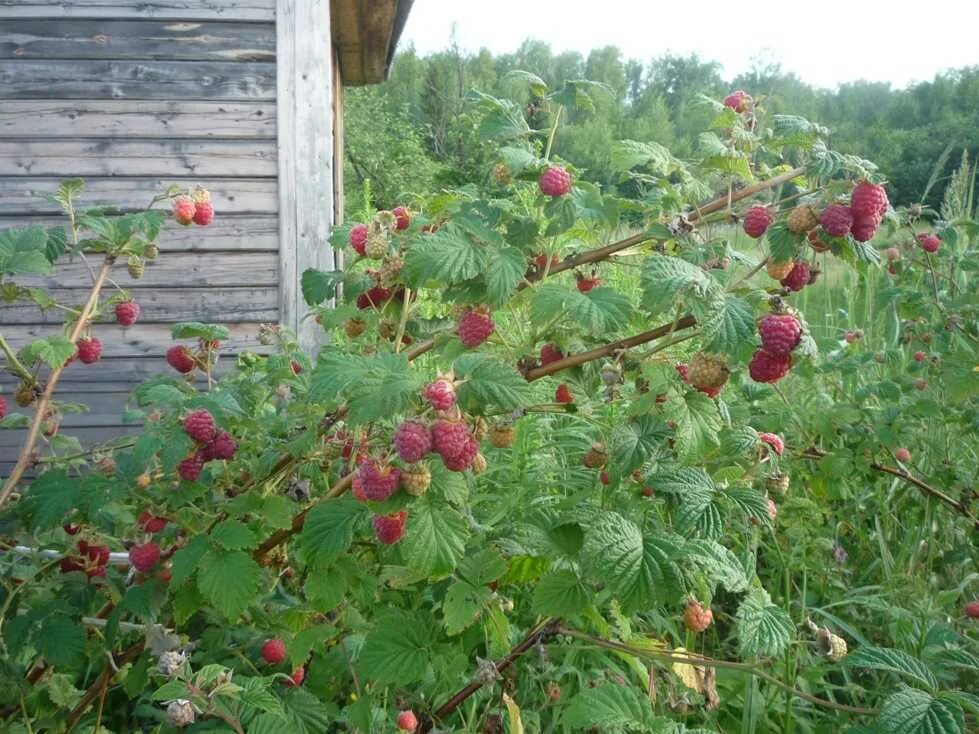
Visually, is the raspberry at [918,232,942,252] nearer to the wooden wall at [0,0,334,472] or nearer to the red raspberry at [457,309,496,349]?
the red raspberry at [457,309,496,349]

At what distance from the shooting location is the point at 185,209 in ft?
5.70

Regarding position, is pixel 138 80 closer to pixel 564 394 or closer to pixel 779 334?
pixel 564 394

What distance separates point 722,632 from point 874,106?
20.1m

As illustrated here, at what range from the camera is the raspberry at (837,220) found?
3.32ft

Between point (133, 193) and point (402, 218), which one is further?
point (133, 193)

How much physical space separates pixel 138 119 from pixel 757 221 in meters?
3.35

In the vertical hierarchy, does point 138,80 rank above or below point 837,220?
below

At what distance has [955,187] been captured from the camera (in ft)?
12.1

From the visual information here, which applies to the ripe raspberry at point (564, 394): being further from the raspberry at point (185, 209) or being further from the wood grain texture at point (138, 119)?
the wood grain texture at point (138, 119)

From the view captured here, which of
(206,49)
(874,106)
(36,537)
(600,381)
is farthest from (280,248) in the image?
(874,106)

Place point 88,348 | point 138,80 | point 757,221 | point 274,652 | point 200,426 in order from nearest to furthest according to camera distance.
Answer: point 757,221 < point 200,426 < point 274,652 < point 88,348 < point 138,80

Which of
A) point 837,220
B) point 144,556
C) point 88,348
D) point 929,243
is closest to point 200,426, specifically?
point 144,556

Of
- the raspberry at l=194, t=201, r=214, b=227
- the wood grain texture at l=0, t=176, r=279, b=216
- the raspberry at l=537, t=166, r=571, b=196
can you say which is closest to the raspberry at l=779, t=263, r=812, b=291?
the raspberry at l=537, t=166, r=571, b=196

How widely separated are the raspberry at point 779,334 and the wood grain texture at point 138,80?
3233mm
